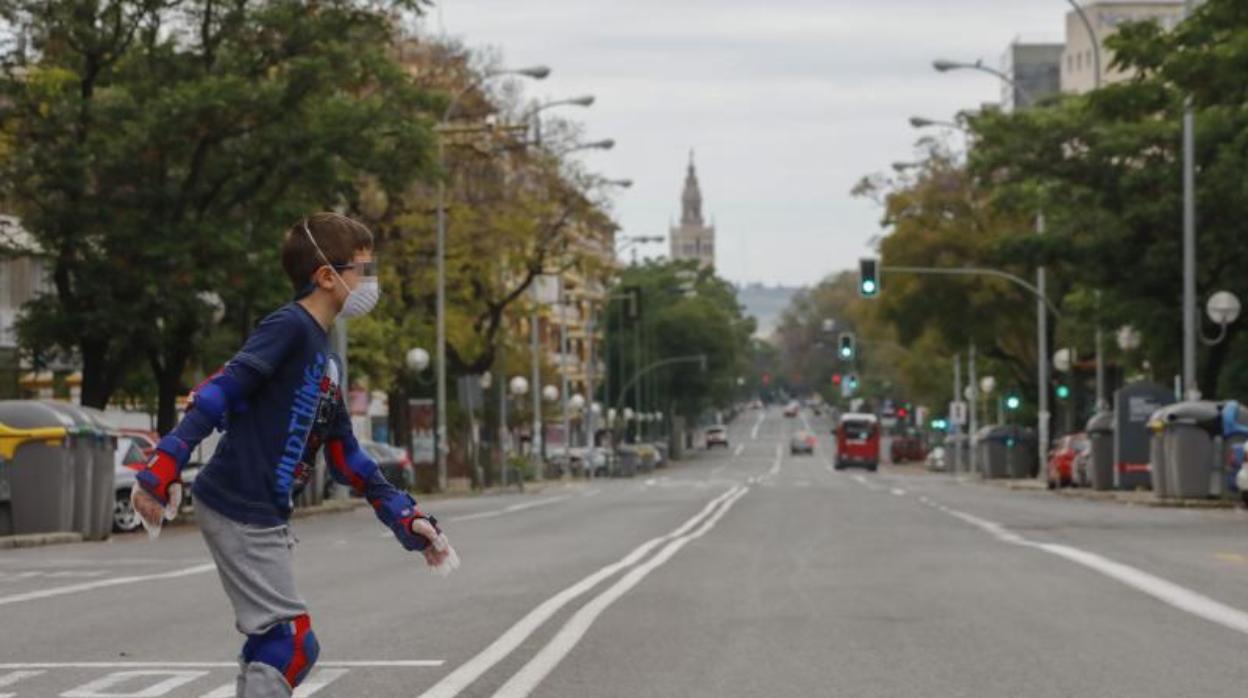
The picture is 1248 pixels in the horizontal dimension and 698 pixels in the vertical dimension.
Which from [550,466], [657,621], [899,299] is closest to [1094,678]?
[657,621]

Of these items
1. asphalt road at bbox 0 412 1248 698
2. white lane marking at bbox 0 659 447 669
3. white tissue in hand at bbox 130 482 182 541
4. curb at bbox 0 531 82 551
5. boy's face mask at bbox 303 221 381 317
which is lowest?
white lane marking at bbox 0 659 447 669

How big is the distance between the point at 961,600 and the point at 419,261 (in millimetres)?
51283

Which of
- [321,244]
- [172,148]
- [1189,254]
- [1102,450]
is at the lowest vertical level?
[321,244]

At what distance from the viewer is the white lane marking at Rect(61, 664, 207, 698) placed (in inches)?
432

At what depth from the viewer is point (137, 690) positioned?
11.2 m

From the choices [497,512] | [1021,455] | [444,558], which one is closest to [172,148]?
[497,512]

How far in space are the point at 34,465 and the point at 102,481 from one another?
4.64ft

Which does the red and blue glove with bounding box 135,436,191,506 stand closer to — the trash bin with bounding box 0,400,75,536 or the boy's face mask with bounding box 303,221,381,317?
the boy's face mask with bounding box 303,221,381,317

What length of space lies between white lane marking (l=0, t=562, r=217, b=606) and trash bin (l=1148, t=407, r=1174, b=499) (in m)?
25.2

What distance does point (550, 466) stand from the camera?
369ft

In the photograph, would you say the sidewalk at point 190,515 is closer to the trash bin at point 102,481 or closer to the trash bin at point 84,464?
the trash bin at point 84,464

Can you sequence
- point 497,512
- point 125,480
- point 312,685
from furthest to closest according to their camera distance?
1. point 497,512
2. point 125,480
3. point 312,685

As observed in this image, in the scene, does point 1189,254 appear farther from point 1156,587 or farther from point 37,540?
point 1156,587

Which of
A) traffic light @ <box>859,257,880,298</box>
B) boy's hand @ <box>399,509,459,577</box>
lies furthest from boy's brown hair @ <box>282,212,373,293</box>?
traffic light @ <box>859,257,880,298</box>
